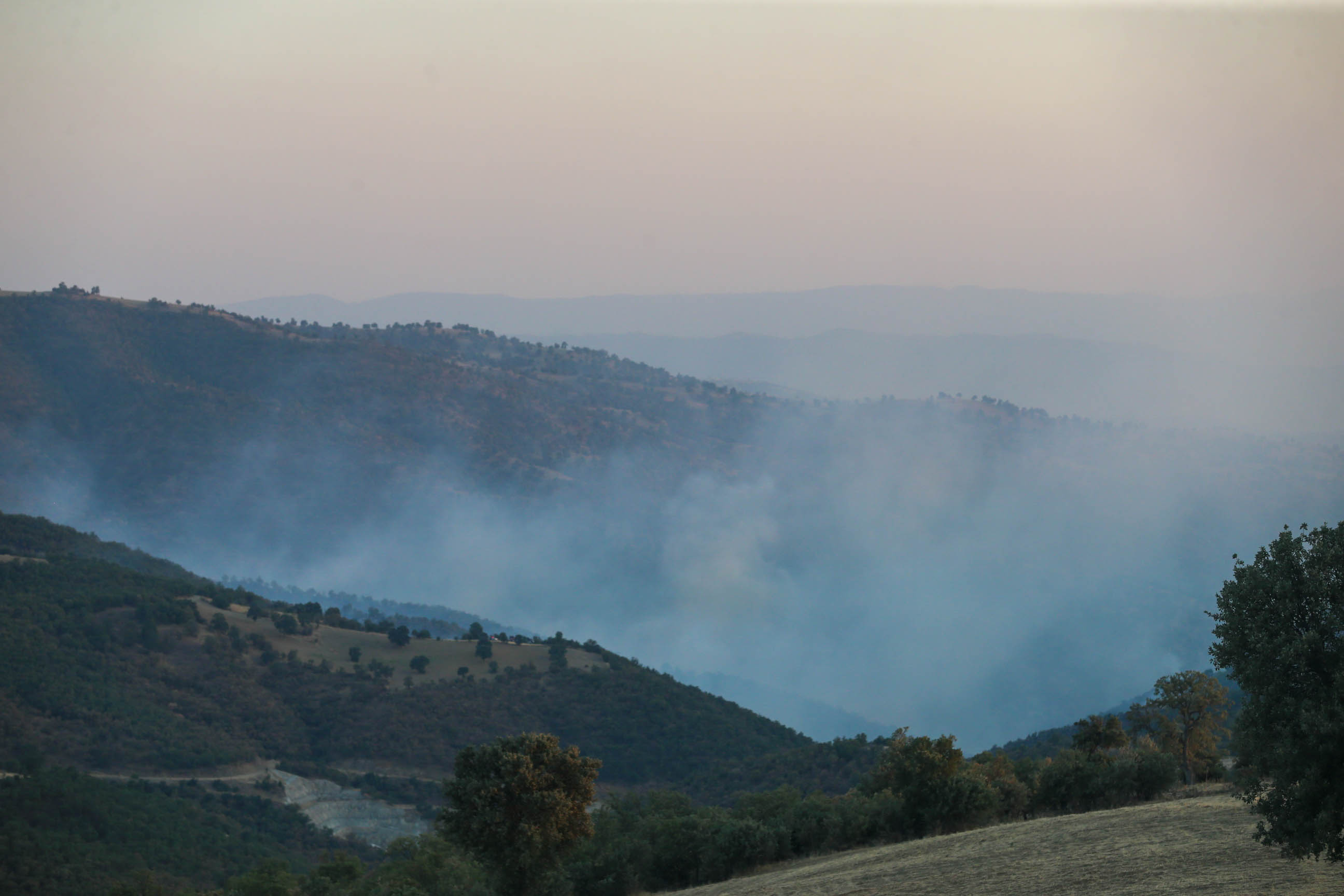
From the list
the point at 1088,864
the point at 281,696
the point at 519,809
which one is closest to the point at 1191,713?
the point at 1088,864

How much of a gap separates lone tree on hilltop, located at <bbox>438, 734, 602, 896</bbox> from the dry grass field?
308ft

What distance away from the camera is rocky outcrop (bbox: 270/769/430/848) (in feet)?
312

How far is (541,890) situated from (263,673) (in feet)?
320

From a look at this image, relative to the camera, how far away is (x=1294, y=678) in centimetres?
1888

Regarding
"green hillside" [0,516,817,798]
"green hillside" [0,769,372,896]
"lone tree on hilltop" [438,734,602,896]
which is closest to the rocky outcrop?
"green hillside" [0,769,372,896]

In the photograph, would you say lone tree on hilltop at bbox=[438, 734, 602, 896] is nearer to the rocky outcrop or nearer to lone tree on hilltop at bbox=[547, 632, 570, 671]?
the rocky outcrop

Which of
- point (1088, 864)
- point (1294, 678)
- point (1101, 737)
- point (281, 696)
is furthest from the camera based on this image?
point (281, 696)

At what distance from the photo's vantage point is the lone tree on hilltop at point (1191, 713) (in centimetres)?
4409

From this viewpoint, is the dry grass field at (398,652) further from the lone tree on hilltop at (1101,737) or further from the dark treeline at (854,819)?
the lone tree on hilltop at (1101,737)

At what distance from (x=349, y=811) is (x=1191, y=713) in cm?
7995

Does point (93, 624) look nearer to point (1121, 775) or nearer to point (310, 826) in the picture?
point (310, 826)

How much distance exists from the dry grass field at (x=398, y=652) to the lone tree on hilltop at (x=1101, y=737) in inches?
3697

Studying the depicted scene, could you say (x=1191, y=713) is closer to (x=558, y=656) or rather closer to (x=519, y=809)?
(x=519, y=809)

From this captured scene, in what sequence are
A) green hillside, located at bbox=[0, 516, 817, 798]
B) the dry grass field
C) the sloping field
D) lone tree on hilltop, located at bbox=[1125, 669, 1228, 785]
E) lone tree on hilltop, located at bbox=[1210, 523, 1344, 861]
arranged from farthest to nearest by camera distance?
the dry grass field → green hillside, located at bbox=[0, 516, 817, 798] → lone tree on hilltop, located at bbox=[1125, 669, 1228, 785] → the sloping field → lone tree on hilltop, located at bbox=[1210, 523, 1344, 861]
